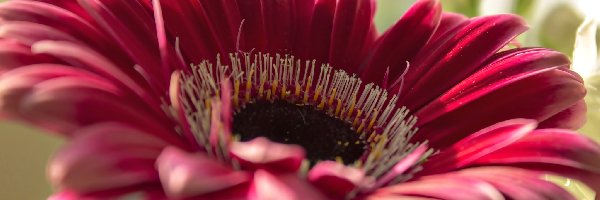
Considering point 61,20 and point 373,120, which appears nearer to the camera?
point 61,20

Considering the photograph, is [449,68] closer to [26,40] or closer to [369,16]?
[369,16]

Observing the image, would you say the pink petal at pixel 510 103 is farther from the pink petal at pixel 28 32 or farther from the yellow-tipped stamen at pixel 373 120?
the pink petal at pixel 28 32

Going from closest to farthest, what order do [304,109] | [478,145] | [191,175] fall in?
[191,175], [478,145], [304,109]

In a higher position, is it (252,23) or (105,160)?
(252,23)

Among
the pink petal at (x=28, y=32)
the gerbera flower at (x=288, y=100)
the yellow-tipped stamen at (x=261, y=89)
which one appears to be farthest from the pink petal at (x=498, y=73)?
the pink petal at (x=28, y=32)

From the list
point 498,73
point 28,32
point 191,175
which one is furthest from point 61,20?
point 498,73

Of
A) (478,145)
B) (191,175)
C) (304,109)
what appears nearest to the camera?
(191,175)

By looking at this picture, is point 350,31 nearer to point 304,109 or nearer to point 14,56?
point 304,109
